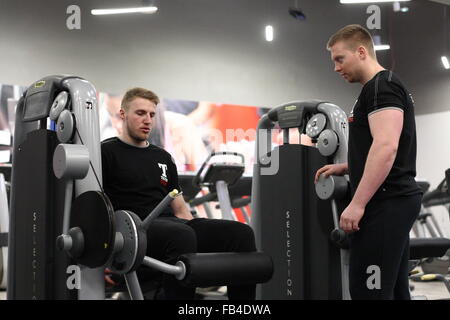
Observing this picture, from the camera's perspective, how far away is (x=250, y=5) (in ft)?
31.5

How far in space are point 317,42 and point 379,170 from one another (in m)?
8.23

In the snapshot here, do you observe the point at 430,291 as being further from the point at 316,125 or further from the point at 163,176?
the point at 163,176

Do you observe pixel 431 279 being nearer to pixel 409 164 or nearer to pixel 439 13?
pixel 409 164

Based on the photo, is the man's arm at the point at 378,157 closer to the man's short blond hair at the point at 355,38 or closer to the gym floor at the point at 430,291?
the man's short blond hair at the point at 355,38

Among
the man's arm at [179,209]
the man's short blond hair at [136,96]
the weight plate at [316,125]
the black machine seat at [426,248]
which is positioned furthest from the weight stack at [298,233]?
the man's short blond hair at [136,96]

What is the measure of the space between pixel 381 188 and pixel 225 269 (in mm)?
711

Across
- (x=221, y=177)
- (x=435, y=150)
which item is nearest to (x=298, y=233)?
(x=221, y=177)

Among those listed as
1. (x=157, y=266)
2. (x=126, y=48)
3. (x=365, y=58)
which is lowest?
(x=157, y=266)

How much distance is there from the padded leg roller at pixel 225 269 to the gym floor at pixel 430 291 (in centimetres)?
263

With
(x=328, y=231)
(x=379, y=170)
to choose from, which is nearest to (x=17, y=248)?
(x=328, y=231)

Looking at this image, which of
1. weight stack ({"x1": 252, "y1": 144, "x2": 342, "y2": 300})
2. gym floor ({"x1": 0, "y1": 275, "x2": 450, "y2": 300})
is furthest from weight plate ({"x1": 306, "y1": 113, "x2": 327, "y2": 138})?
gym floor ({"x1": 0, "y1": 275, "x2": 450, "y2": 300})

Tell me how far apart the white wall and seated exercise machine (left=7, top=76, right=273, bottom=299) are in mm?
7914

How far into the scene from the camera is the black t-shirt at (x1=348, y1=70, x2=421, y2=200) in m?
2.22

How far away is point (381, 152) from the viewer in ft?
7.13
